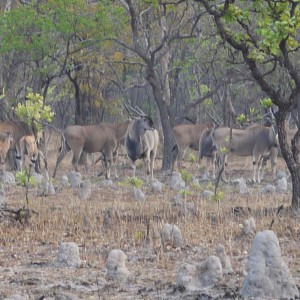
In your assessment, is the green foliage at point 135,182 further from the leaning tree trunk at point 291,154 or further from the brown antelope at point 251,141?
the brown antelope at point 251,141

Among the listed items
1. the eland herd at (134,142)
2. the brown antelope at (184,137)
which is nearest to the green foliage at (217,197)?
the eland herd at (134,142)

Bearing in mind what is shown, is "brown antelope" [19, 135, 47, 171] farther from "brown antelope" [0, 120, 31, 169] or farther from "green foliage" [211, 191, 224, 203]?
"green foliage" [211, 191, 224, 203]

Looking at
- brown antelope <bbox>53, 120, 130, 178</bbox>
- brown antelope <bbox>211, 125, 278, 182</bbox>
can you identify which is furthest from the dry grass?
brown antelope <bbox>53, 120, 130, 178</bbox>

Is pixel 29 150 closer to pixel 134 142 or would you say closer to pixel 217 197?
pixel 134 142

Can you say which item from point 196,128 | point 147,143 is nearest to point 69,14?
point 147,143

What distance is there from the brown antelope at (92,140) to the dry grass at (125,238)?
740 centimetres

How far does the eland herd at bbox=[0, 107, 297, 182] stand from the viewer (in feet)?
71.6

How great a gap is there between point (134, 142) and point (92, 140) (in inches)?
53.0

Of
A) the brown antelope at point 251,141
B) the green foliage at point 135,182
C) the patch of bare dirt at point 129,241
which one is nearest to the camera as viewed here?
the patch of bare dirt at point 129,241

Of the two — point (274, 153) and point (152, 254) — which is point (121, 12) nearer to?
point (274, 153)

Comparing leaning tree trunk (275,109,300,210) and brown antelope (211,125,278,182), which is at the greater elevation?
brown antelope (211,125,278,182)

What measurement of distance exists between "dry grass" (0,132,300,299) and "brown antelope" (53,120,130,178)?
7.40 meters

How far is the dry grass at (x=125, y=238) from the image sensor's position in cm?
838

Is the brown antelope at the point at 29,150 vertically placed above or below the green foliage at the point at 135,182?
above
